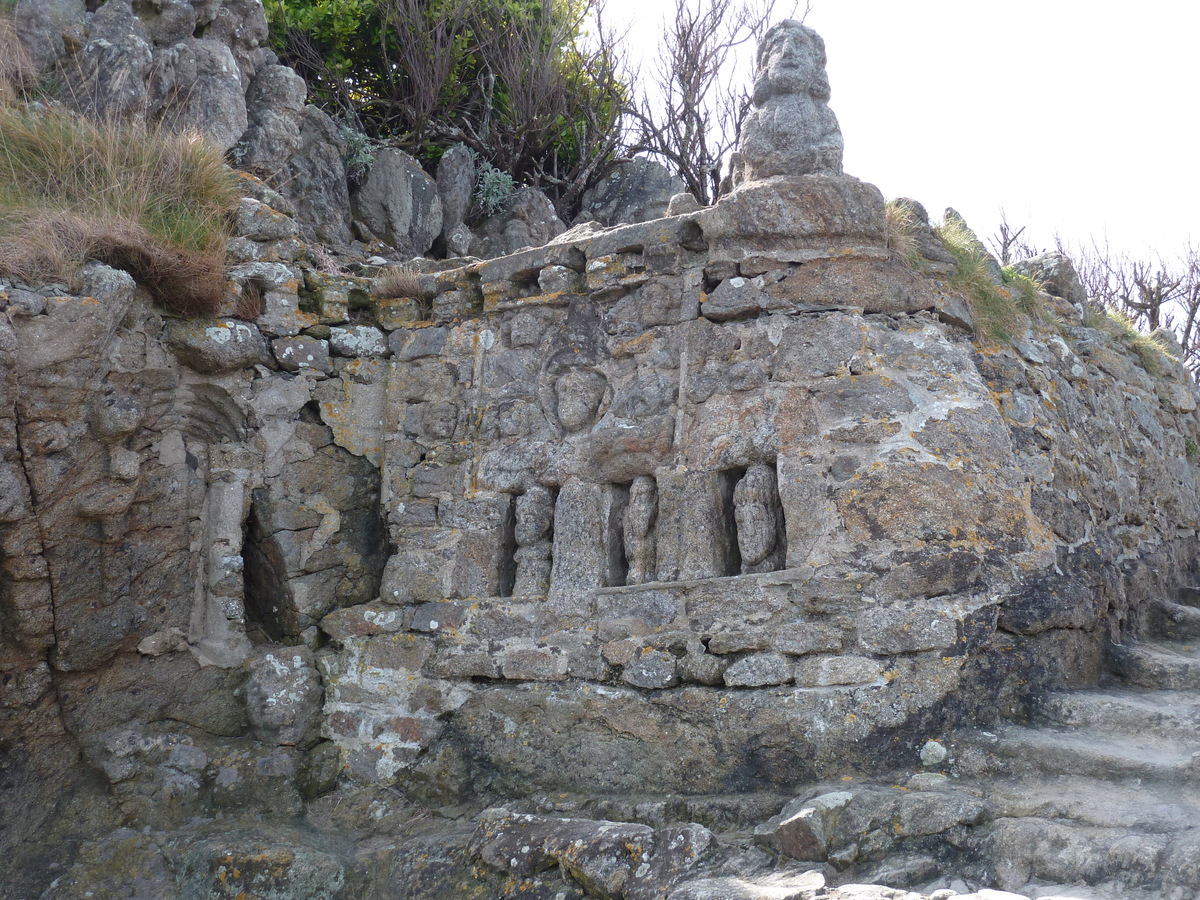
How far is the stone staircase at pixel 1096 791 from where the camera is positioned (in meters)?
2.86

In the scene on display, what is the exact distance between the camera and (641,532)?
13.7 feet

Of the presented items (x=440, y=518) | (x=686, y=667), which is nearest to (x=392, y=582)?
(x=440, y=518)

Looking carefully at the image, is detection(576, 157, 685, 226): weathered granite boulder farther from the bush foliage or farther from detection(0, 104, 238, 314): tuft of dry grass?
detection(0, 104, 238, 314): tuft of dry grass

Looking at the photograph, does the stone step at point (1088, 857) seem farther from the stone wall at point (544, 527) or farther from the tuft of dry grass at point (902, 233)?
the tuft of dry grass at point (902, 233)

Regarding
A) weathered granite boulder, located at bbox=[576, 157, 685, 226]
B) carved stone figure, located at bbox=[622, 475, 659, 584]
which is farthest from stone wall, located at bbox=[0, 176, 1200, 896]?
weathered granite boulder, located at bbox=[576, 157, 685, 226]

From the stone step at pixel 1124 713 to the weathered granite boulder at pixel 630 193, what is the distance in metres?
5.07

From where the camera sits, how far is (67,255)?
4.08 m

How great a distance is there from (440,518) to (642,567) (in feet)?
3.27

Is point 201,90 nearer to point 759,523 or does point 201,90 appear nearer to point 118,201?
point 118,201

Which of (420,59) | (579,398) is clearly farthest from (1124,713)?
(420,59)

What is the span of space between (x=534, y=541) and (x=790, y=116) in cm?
204

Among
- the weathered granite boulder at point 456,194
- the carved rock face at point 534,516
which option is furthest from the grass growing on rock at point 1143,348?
the weathered granite boulder at point 456,194

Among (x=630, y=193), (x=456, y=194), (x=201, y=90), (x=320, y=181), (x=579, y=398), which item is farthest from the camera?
(x=630, y=193)

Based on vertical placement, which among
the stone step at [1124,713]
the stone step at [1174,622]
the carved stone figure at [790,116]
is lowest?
the stone step at [1124,713]
